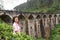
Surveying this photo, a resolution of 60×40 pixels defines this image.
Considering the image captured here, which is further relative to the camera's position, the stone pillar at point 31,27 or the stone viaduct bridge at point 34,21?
the stone pillar at point 31,27

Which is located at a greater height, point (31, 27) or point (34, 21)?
point (34, 21)

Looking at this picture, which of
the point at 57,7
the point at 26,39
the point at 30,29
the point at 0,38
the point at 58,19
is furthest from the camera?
the point at 57,7

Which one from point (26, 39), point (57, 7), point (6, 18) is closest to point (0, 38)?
point (26, 39)

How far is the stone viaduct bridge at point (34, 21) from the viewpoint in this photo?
35.5 meters

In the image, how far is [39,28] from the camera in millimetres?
49750

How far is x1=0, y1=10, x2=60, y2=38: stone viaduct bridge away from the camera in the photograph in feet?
117

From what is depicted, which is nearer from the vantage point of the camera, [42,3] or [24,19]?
[24,19]

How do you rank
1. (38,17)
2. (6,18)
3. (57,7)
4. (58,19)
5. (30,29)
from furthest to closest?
(57,7) < (58,19) < (38,17) < (30,29) < (6,18)

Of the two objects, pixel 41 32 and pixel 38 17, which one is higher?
pixel 38 17

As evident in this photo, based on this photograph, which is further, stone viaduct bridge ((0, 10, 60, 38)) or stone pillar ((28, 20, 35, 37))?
stone pillar ((28, 20, 35, 37))

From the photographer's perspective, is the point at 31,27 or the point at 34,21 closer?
the point at 31,27

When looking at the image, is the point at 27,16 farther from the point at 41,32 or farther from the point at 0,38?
the point at 0,38

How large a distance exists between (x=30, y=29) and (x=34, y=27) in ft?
9.32

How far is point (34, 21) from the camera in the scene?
153ft
